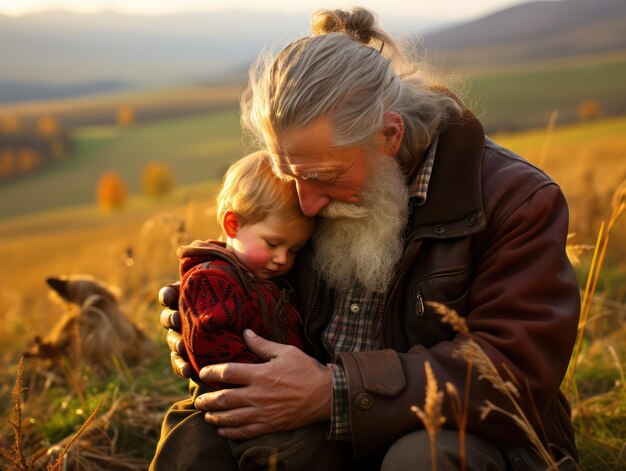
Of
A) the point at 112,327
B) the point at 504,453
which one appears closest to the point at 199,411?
the point at 504,453

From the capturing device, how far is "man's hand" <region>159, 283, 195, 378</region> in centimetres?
289

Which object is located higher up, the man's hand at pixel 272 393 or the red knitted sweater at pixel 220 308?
the red knitted sweater at pixel 220 308

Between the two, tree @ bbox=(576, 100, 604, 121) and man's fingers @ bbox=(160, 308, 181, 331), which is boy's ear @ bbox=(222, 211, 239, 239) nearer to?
man's fingers @ bbox=(160, 308, 181, 331)

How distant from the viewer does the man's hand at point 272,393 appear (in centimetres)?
255

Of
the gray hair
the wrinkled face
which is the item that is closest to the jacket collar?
the gray hair

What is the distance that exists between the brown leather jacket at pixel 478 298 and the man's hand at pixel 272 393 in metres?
0.12

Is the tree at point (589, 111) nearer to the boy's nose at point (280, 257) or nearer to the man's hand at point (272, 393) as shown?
the boy's nose at point (280, 257)

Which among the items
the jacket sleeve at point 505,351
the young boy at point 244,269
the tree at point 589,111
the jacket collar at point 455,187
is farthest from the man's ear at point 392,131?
the tree at point 589,111

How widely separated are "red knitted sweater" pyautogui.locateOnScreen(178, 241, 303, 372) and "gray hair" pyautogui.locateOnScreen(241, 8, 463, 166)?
52 cm

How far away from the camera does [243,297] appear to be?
9.09ft

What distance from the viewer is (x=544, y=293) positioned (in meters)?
2.56

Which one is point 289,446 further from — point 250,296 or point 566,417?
point 566,417

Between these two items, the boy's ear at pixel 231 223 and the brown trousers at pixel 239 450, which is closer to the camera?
the brown trousers at pixel 239 450

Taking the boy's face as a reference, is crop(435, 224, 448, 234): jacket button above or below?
above
